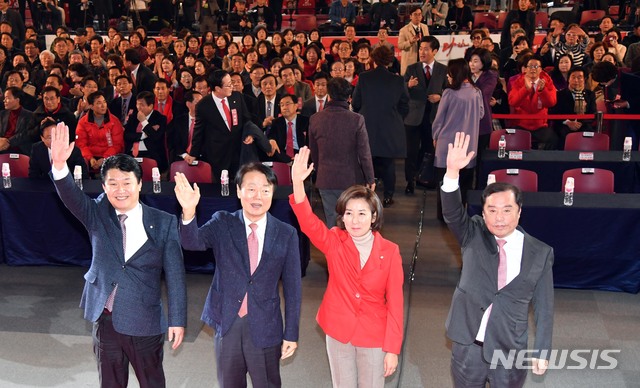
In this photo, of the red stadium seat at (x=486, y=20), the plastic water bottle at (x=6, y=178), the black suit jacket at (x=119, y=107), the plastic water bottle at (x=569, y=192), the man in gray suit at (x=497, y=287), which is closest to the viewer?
the man in gray suit at (x=497, y=287)

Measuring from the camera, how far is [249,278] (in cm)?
345

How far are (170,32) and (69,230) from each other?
7.81 meters

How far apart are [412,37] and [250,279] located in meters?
7.92

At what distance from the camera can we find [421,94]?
830 cm

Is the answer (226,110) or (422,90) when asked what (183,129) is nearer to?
(226,110)

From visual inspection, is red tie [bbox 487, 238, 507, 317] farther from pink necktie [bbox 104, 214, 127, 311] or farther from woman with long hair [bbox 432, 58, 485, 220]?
woman with long hair [bbox 432, 58, 485, 220]

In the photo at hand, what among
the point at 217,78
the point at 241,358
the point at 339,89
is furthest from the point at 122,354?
the point at 217,78

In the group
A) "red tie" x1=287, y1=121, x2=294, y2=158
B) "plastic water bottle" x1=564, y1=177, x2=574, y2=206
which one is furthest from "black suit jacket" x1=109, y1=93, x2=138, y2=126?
"plastic water bottle" x1=564, y1=177, x2=574, y2=206

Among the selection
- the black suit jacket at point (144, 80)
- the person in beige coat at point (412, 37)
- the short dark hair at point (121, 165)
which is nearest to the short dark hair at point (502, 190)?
the short dark hair at point (121, 165)

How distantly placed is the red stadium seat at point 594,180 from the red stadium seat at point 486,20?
8.75 metres

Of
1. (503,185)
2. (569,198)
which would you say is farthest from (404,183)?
(503,185)

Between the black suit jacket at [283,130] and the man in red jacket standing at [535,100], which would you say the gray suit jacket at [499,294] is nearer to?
the black suit jacket at [283,130]

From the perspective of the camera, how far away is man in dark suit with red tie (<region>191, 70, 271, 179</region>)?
6.98m

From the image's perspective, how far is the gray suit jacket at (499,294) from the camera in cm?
334
